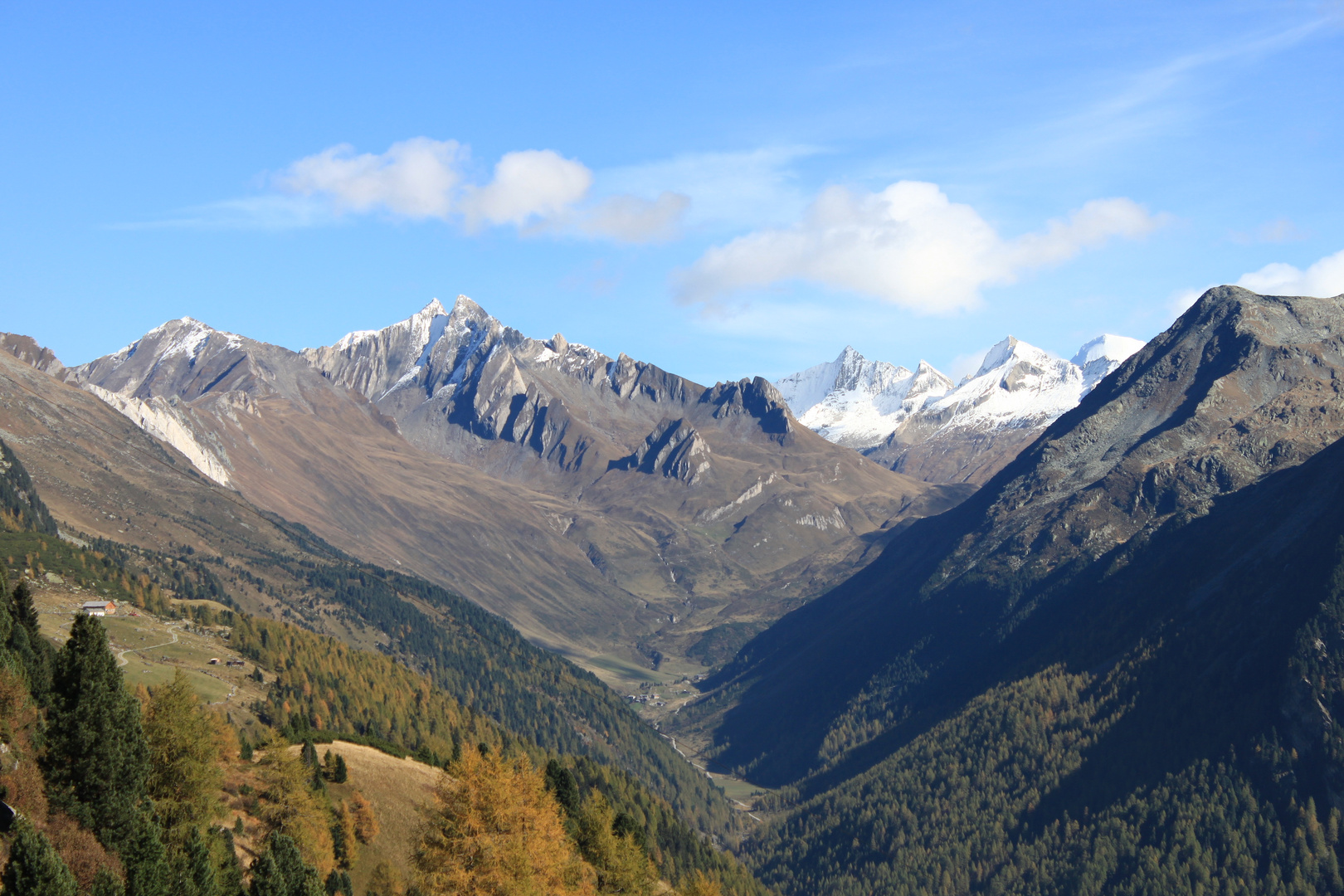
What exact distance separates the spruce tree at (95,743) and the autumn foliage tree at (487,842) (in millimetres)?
21203

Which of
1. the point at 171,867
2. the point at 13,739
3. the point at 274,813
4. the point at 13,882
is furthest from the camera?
the point at 274,813

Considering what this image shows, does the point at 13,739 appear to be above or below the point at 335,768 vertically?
above

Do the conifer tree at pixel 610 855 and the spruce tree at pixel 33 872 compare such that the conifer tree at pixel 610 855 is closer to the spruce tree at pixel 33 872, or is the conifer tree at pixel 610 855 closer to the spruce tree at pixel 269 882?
the spruce tree at pixel 269 882

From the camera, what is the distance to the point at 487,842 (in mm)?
82000

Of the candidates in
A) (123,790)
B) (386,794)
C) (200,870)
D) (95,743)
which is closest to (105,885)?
(200,870)

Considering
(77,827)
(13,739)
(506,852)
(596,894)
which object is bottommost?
(596,894)

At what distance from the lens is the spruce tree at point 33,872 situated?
190 ft

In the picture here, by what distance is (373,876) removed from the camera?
110 m

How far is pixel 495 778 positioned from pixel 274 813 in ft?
101

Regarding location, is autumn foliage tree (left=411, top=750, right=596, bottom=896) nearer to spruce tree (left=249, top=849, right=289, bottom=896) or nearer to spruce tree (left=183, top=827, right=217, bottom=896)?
spruce tree (left=249, top=849, right=289, bottom=896)

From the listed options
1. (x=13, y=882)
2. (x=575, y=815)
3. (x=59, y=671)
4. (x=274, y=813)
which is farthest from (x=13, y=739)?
(x=575, y=815)

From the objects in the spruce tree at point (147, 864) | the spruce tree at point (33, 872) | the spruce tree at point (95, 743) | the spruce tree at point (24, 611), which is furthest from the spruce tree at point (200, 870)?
the spruce tree at point (24, 611)

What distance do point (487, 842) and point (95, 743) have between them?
92.8 feet

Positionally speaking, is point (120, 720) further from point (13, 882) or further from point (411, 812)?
point (411, 812)
